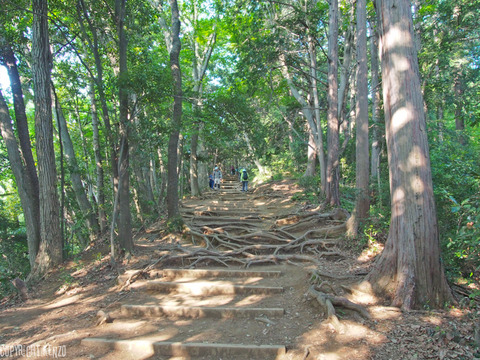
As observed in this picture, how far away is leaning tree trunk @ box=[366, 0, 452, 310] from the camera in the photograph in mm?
3990

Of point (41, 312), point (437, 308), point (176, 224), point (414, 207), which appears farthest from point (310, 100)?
point (41, 312)

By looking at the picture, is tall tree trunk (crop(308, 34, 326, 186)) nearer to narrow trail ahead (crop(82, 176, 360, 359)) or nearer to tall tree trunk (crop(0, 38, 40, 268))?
narrow trail ahead (crop(82, 176, 360, 359))

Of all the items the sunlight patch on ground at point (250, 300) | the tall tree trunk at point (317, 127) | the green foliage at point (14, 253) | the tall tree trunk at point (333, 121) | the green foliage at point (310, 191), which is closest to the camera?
the sunlight patch on ground at point (250, 300)

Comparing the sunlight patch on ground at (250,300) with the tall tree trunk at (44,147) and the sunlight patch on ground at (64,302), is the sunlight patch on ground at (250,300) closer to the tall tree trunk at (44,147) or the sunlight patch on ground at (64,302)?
the sunlight patch on ground at (64,302)

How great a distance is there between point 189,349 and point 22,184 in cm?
703

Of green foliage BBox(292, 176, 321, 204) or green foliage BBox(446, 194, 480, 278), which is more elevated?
green foliage BBox(292, 176, 321, 204)

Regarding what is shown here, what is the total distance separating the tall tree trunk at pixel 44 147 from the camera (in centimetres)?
726

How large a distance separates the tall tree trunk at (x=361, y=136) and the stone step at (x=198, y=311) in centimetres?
406

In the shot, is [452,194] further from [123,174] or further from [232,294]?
[123,174]

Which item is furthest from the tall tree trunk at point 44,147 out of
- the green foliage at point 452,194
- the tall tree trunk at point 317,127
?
the green foliage at point 452,194

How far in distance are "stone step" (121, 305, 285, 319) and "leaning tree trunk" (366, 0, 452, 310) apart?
1940 mm

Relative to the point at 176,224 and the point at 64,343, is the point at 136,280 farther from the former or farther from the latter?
the point at 176,224

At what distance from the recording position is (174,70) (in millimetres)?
8914

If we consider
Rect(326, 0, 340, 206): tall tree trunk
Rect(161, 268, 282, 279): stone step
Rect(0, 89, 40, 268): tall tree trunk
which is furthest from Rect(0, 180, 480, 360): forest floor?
Rect(326, 0, 340, 206): tall tree trunk
